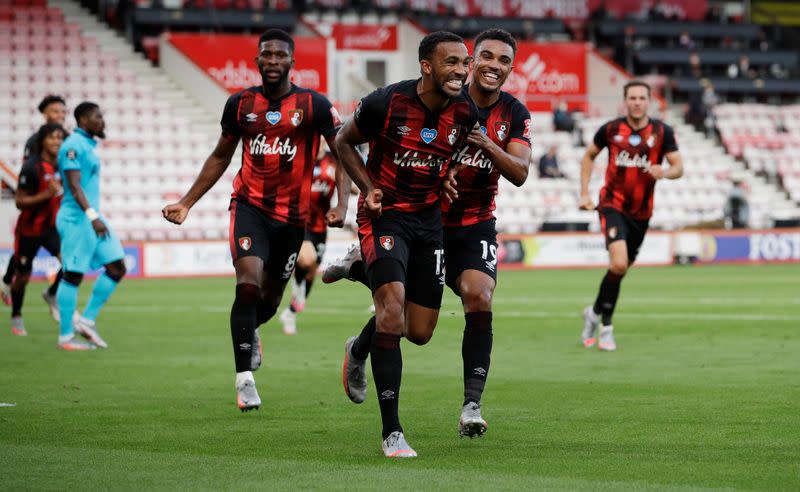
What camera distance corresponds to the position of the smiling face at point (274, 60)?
9.00m

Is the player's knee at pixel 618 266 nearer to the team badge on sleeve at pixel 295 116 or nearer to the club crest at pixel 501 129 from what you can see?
the team badge on sleeve at pixel 295 116

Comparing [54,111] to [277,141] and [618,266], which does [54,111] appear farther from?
[618,266]

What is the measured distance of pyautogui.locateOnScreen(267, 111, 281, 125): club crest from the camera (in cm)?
908

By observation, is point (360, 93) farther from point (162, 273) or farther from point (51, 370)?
point (51, 370)

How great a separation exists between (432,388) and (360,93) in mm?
29226

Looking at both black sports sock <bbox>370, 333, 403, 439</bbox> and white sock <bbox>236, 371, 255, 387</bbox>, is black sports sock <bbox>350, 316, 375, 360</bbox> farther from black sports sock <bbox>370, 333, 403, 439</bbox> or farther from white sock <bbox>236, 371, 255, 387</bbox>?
black sports sock <bbox>370, 333, 403, 439</bbox>

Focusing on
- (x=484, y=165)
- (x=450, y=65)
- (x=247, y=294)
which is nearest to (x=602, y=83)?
(x=247, y=294)

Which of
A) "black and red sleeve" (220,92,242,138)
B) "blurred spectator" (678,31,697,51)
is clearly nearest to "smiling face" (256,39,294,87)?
"black and red sleeve" (220,92,242,138)

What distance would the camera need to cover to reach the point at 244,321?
8.55 m

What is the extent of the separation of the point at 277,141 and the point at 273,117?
0.55 ft

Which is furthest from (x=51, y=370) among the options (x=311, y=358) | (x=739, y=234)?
(x=739, y=234)

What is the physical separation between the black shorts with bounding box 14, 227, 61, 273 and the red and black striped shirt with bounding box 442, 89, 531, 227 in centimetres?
815

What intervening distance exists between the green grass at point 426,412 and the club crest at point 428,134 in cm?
164

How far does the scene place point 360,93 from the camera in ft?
126
